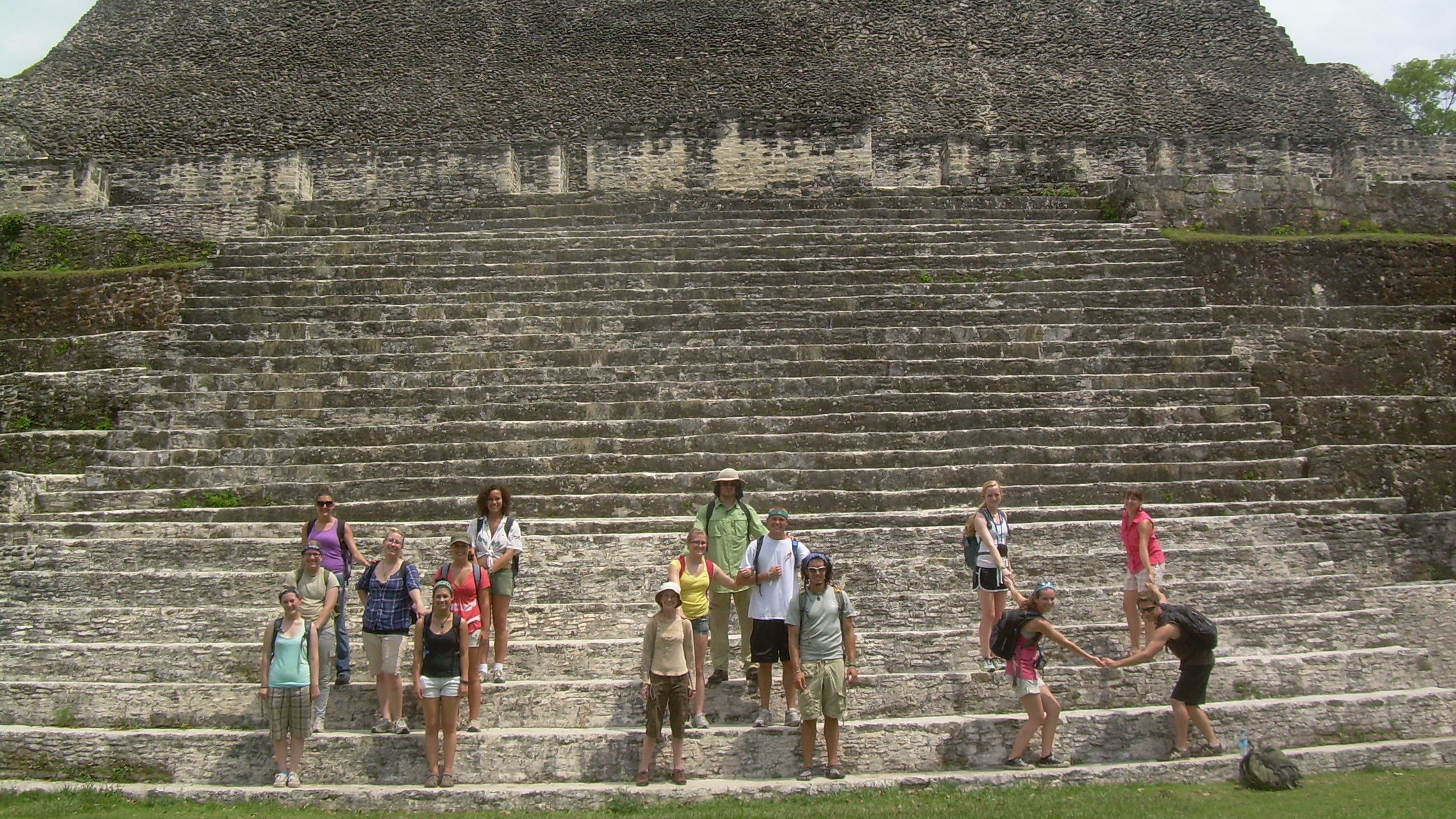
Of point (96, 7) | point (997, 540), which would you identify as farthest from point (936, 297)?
point (96, 7)

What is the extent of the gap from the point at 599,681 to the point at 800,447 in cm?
329

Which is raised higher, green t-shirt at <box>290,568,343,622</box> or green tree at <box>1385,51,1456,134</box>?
green tree at <box>1385,51,1456,134</box>

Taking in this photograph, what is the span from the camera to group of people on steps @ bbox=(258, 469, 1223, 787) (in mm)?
5906

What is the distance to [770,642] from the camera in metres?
6.20

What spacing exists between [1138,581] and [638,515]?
358 centimetres

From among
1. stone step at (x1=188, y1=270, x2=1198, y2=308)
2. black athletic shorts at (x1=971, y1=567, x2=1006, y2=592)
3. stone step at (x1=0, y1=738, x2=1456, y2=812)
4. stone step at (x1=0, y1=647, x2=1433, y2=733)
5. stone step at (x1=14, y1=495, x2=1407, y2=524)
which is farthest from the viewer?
stone step at (x1=188, y1=270, x2=1198, y2=308)

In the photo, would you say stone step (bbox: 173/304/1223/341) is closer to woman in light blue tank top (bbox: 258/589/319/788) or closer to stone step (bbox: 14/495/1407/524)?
stone step (bbox: 14/495/1407/524)

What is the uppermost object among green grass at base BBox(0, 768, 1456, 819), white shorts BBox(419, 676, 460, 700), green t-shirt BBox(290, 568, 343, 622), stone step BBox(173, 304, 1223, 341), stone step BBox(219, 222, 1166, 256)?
stone step BBox(219, 222, 1166, 256)

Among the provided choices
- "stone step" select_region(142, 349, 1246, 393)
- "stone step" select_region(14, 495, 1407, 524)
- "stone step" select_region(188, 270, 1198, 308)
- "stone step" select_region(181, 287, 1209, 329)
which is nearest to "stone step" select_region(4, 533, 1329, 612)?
"stone step" select_region(14, 495, 1407, 524)

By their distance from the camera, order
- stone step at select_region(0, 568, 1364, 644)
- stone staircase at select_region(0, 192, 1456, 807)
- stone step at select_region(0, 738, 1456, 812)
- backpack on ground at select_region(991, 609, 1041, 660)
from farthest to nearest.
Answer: stone step at select_region(0, 568, 1364, 644), stone staircase at select_region(0, 192, 1456, 807), backpack on ground at select_region(991, 609, 1041, 660), stone step at select_region(0, 738, 1456, 812)

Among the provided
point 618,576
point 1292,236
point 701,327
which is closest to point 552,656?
point 618,576

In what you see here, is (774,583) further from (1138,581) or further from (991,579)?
(1138,581)

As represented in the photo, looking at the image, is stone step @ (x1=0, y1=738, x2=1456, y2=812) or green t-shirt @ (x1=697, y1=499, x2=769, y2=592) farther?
green t-shirt @ (x1=697, y1=499, x2=769, y2=592)

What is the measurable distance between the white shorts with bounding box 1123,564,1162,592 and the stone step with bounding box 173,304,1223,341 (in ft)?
13.0
